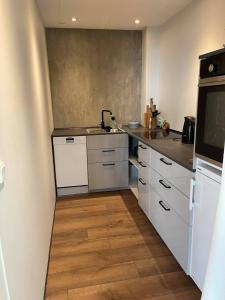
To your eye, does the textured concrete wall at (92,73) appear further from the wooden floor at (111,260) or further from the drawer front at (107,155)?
the wooden floor at (111,260)

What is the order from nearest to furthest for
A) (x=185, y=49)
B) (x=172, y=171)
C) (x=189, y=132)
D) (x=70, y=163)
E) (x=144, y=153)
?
(x=172, y=171) → (x=189, y=132) → (x=144, y=153) → (x=185, y=49) → (x=70, y=163)

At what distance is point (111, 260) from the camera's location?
2008mm

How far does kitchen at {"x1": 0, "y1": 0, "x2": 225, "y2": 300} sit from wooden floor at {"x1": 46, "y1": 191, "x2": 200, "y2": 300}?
1cm

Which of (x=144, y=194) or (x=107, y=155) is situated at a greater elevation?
(x=107, y=155)

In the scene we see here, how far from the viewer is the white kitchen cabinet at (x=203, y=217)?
1.37 m

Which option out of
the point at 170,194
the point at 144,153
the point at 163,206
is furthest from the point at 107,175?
the point at 170,194

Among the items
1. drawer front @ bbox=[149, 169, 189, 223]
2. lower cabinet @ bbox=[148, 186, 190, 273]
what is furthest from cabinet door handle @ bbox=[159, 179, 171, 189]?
lower cabinet @ bbox=[148, 186, 190, 273]

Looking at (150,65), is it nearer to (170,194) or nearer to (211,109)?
(170,194)

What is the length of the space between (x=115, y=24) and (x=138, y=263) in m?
2.96

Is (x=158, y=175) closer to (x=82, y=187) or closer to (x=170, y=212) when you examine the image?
(x=170, y=212)

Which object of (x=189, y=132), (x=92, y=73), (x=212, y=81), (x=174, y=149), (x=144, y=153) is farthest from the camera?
(x=92, y=73)

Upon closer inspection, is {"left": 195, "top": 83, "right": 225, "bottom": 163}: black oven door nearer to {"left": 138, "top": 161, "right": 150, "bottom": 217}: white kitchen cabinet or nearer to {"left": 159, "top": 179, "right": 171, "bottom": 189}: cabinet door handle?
{"left": 159, "top": 179, "right": 171, "bottom": 189}: cabinet door handle

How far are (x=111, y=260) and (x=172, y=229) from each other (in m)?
0.60

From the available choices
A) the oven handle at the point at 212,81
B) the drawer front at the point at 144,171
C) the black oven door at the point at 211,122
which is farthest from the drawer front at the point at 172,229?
the oven handle at the point at 212,81
